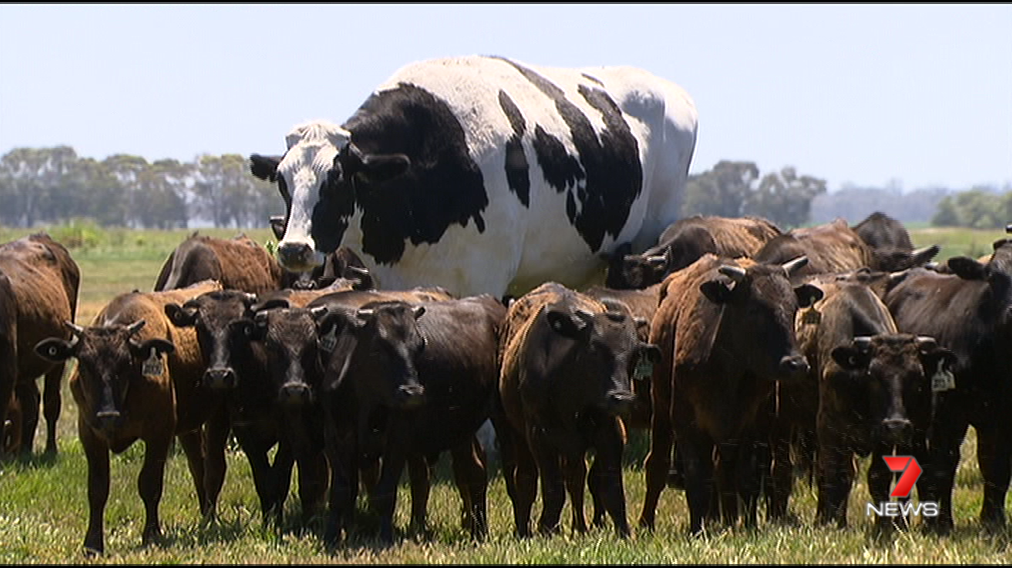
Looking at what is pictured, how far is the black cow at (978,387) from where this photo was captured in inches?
398

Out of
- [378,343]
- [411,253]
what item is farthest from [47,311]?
[378,343]

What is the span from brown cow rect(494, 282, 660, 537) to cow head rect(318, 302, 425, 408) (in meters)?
0.75

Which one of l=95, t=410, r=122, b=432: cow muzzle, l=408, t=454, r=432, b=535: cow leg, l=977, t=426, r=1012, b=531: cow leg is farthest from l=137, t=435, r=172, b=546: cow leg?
l=977, t=426, r=1012, b=531: cow leg

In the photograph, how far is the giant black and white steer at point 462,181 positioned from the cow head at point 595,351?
131 inches

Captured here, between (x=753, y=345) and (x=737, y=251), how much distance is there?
242 inches

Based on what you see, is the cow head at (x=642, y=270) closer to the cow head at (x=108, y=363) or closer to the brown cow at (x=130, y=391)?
the brown cow at (x=130, y=391)

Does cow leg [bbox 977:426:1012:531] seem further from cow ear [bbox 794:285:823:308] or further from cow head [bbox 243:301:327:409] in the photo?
cow head [bbox 243:301:327:409]

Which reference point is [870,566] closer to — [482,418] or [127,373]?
[482,418]

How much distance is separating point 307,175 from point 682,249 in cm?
404

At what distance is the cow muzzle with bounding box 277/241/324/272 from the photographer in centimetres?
1234

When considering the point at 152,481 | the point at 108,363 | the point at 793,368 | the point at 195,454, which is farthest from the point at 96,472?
the point at 793,368

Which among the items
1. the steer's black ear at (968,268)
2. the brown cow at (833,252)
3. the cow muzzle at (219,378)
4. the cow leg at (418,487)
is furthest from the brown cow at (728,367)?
the brown cow at (833,252)

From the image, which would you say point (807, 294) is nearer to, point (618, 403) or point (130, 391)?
point (618, 403)

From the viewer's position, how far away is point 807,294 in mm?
10008
